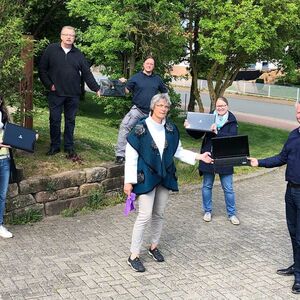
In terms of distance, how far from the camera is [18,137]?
19.1ft

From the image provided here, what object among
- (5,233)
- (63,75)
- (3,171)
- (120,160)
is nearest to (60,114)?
(63,75)

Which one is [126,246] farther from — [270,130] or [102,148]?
[270,130]

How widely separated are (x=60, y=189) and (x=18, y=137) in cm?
133

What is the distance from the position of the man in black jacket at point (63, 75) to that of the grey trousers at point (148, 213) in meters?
2.63

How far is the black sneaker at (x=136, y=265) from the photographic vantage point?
5204mm

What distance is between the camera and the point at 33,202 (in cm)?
669

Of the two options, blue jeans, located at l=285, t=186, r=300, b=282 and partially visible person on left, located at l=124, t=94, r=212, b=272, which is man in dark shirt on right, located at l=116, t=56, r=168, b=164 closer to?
partially visible person on left, located at l=124, t=94, r=212, b=272

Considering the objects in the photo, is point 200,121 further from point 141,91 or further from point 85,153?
point 85,153

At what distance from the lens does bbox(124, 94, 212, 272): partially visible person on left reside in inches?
201

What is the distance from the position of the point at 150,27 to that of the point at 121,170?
201 inches

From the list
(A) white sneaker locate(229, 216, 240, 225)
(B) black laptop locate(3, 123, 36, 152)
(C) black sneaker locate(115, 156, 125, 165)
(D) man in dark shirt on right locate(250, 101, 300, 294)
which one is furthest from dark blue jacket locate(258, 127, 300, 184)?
(C) black sneaker locate(115, 156, 125, 165)

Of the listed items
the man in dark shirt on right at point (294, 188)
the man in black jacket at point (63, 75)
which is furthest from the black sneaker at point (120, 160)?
the man in dark shirt on right at point (294, 188)

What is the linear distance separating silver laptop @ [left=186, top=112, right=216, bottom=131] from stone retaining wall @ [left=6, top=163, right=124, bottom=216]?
1.64m

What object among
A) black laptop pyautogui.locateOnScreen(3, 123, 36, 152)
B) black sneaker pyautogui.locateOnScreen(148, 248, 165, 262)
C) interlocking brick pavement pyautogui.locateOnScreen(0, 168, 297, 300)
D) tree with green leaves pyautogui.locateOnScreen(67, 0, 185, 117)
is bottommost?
interlocking brick pavement pyautogui.locateOnScreen(0, 168, 297, 300)
